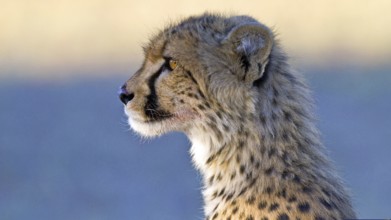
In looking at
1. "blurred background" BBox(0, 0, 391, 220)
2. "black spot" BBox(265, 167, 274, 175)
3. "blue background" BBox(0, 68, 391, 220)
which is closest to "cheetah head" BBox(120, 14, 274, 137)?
"black spot" BBox(265, 167, 274, 175)

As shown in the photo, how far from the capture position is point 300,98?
3818 millimetres

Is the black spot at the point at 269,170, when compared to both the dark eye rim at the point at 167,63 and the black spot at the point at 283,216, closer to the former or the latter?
the black spot at the point at 283,216

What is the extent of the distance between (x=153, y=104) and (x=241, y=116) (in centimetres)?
27

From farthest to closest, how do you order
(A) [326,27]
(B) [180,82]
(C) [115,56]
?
(A) [326,27] → (C) [115,56] → (B) [180,82]

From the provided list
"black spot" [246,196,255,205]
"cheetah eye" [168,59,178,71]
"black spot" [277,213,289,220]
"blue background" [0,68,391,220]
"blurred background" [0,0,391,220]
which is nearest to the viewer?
"black spot" [277,213,289,220]

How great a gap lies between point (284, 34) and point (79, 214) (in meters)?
3.29

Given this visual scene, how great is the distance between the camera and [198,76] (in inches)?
149

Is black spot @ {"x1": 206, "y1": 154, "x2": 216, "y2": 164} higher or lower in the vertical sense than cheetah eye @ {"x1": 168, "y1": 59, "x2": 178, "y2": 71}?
lower

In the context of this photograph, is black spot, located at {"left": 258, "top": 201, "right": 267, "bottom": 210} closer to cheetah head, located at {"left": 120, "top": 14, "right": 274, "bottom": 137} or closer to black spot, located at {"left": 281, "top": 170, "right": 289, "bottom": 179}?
black spot, located at {"left": 281, "top": 170, "right": 289, "bottom": 179}

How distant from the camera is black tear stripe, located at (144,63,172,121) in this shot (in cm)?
386

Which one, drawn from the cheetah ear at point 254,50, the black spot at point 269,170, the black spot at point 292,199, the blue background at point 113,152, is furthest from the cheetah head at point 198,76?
the blue background at point 113,152

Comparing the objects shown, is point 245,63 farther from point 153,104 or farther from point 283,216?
point 283,216

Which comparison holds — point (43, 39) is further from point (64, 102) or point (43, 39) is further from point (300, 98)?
point (300, 98)

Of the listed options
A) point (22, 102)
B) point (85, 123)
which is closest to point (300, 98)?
point (85, 123)
